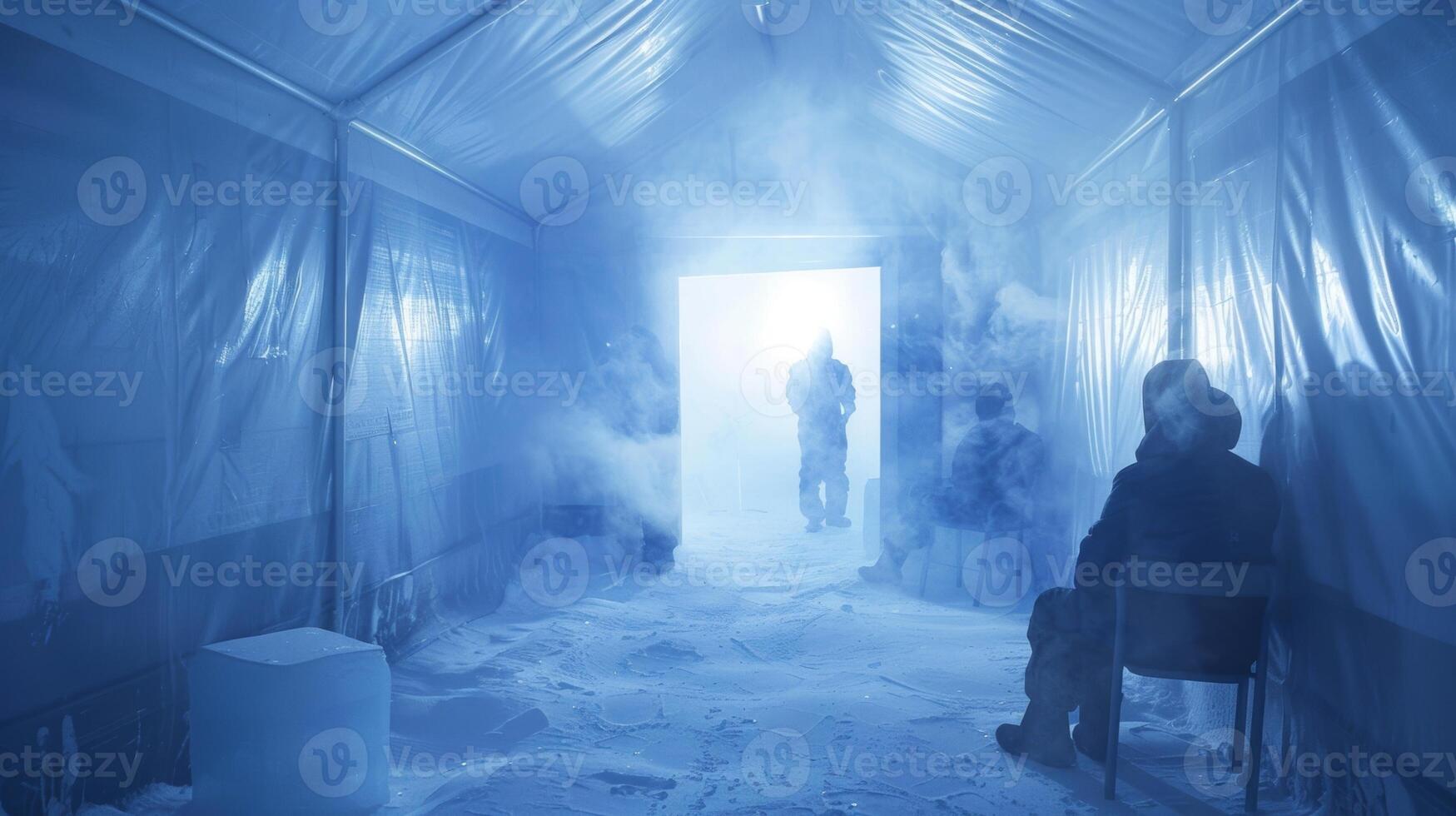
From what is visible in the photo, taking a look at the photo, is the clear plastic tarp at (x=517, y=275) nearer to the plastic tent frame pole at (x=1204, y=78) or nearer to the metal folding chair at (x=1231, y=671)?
the plastic tent frame pole at (x=1204, y=78)

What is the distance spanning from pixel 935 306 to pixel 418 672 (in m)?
4.39

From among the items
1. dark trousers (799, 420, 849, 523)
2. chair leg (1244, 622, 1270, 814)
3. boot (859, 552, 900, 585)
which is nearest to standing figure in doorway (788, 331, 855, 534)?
dark trousers (799, 420, 849, 523)

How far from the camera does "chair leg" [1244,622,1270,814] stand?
91.9 inches

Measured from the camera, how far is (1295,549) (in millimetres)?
2492

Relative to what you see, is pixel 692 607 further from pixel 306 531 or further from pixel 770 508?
pixel 770 508

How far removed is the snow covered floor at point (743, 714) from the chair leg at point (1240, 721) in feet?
0.62

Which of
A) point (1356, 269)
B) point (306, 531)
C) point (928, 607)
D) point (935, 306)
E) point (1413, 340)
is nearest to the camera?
point (1413, 340)

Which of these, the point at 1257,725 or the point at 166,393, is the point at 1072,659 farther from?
the point at 166,393

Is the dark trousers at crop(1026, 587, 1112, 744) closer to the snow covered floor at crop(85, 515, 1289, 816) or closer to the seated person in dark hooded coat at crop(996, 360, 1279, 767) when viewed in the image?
the seated person in dark hooded coat at crop(996, 360, 1279, 767)

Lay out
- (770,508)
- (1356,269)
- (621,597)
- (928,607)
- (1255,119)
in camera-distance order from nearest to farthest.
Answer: (1356,269), (1255,119), (928,607), (621,597), (770,508)

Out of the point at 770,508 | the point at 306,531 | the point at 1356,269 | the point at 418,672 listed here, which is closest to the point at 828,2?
the point at 1356,269

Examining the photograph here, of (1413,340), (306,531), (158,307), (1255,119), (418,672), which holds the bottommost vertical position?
(418,672)

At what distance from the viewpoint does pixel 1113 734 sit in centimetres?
252

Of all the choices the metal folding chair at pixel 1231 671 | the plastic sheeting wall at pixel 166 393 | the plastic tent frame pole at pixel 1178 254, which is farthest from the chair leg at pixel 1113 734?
the plastic sheeting wall at pixel 166 393
